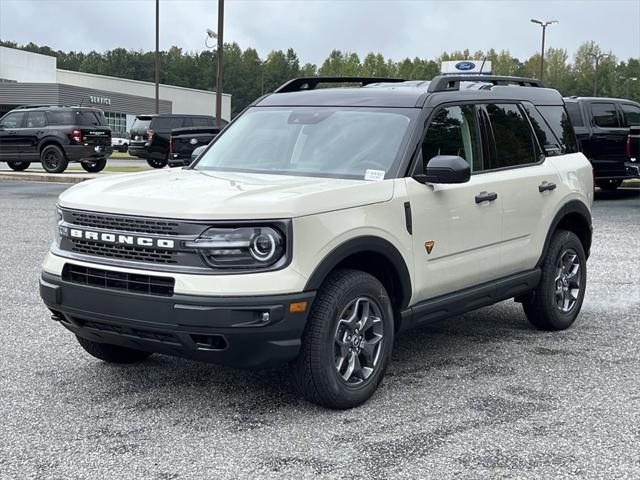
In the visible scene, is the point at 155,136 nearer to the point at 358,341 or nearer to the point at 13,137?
the point at 13,137

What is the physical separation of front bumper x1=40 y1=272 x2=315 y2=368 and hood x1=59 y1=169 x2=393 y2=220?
1.37 ft

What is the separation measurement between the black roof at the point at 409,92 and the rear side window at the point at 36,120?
68.9ft

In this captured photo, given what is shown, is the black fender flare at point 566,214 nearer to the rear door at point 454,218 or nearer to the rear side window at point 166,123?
the rear door at point 454,218

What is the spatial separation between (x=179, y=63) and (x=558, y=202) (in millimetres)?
148486

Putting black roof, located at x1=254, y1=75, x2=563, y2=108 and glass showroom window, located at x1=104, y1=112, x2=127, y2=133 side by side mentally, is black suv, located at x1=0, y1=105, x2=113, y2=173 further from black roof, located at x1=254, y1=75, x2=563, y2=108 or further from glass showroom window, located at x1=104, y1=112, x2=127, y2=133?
glass showroom window, located at x1=104, y1=112, x2=127, y2=133

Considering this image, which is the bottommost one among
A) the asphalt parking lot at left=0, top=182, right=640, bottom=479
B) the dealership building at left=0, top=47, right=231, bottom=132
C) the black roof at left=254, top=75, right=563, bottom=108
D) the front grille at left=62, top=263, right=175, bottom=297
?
the asphalt parking lot at left=0, top=182, right=640, bottom=479

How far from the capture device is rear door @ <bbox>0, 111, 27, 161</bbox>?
2634 centimetres

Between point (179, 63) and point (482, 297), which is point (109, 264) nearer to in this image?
point (482, 297)

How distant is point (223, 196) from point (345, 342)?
1.02 m

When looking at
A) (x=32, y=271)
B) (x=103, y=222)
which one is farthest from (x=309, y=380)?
(x=32, y=271)

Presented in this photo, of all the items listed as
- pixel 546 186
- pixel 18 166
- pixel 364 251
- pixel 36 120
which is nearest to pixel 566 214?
pixel 546 186

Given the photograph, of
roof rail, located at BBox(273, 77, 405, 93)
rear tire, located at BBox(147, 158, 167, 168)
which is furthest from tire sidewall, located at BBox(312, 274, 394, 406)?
rear tire, located at BBox(147, 158, 167, 168)

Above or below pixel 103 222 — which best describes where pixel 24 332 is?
below

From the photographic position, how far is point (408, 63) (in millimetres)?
158375
